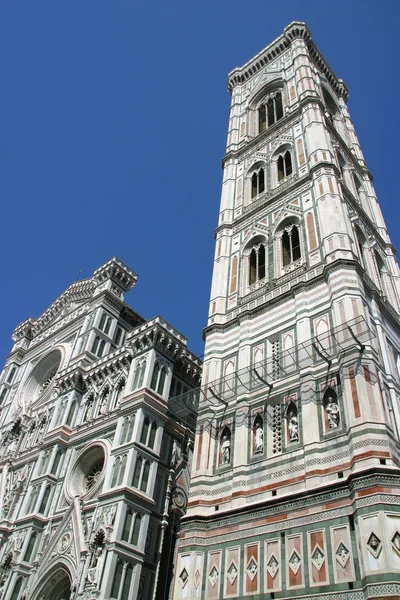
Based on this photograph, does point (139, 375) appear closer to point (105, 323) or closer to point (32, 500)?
point (32, 500)

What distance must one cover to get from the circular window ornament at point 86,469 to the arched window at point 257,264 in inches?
394

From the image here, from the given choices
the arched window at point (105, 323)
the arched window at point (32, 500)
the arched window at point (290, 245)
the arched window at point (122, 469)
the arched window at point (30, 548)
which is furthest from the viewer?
the arched window at point (105, 323)

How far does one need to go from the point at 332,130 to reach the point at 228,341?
614 inches

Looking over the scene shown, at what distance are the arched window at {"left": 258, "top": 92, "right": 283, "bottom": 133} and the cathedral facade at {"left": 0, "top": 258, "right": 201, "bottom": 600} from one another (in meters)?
15.4

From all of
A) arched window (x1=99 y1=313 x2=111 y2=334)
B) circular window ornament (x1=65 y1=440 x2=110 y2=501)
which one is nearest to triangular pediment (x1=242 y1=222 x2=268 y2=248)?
circular window ornament (x1=65 y1=440 x2=110 y2=501)

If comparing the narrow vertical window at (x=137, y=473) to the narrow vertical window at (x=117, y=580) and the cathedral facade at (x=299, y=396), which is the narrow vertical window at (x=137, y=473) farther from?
the cathedral facade at (x=299, y=396)

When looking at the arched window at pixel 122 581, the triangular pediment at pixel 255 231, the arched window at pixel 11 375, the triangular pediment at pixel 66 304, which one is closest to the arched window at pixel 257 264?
the triangular pediment at pixel 255 231

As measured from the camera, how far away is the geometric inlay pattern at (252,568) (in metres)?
13.6

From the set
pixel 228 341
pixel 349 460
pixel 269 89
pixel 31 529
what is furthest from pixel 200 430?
pixel 269 89

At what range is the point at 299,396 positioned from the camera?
16359 mm

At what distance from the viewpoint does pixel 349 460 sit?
44.9 feet

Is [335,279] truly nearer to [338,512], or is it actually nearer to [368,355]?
[368,355]

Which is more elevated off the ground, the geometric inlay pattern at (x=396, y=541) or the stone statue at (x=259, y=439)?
the stone statue at (x=259, y=439)

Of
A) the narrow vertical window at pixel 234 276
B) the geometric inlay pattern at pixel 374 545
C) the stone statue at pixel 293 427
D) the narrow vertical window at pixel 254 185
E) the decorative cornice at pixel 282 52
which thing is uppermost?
the decorative cornice at pixel 282 52
